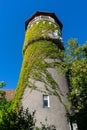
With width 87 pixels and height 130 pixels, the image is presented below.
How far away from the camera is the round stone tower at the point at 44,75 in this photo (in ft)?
82.5

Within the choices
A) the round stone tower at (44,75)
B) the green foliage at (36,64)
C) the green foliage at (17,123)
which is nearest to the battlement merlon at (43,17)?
the round stone tower at (44,75)

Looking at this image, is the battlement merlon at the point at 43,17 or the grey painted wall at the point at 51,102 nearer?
the grey painted wall at the point at 51,102

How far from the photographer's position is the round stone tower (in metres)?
25.1

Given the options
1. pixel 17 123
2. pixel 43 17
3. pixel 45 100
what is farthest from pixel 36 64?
pixel 17 123

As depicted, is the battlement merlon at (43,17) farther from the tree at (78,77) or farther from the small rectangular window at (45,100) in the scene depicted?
the small rectangular window at (45,100)

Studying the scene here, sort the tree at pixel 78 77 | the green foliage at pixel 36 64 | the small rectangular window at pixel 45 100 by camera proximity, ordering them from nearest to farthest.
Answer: the tree at pixel 78 77, the small rectangular window at pixel 45 100, the green foliage at pixel 36 64

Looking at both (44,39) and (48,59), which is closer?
(48,59)

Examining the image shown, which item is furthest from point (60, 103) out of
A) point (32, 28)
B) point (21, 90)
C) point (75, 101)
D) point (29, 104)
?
point (32, 28)

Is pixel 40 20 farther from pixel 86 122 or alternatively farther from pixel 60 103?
pixel 86 122

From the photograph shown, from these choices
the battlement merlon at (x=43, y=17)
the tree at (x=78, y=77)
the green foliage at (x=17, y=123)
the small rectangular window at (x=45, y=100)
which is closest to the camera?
the green foliage at (x=17, y=123)

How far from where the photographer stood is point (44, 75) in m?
28.4

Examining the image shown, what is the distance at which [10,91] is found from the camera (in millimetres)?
39250

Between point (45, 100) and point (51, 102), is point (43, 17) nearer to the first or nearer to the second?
point (45, 100)

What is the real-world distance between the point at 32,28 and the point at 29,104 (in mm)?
12832
